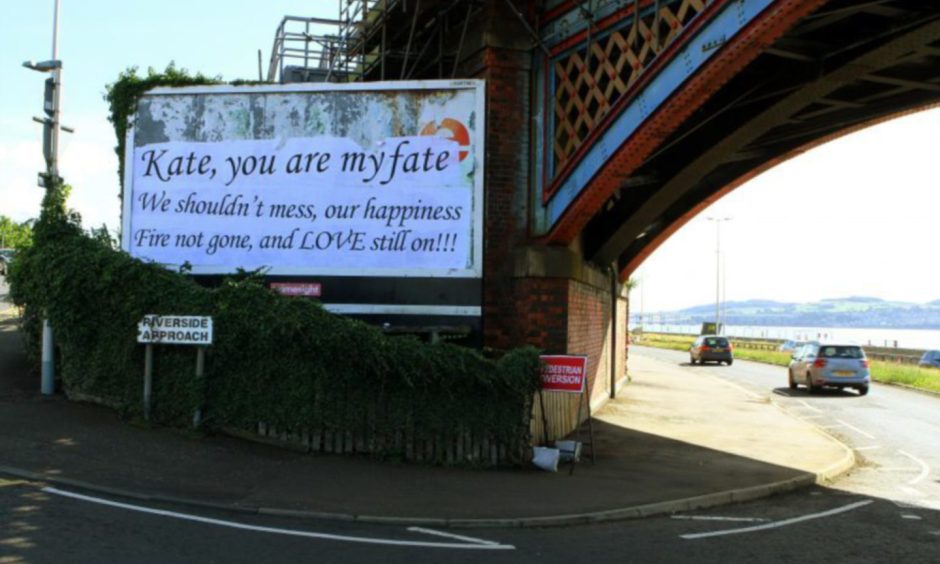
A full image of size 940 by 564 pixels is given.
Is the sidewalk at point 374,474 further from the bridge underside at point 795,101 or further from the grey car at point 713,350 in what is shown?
the grey car at point 713,350

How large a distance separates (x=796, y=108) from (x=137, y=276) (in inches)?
418

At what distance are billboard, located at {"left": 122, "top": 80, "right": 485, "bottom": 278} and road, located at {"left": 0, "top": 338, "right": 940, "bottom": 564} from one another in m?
6.12

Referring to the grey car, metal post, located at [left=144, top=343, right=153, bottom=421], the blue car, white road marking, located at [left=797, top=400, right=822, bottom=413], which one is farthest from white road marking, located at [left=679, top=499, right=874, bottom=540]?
the blue car

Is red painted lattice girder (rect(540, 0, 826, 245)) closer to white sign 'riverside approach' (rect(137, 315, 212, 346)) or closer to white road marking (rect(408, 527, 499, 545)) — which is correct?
white sign 'riverside approach' (rect(137, 315, 212, 346))

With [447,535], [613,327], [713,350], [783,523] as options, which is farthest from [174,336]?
[713,350]

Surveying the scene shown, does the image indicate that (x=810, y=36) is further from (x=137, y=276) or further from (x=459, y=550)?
(x=137, y=276)

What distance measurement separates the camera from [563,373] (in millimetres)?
10914

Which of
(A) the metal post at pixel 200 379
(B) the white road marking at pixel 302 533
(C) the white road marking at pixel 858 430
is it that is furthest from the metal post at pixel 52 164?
(C) the white road marking at pixel 858 430

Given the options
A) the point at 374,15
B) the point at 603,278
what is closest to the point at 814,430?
the point at 603,278

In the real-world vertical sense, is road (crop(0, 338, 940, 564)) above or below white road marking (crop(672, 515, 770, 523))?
above

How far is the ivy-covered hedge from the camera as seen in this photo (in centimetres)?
1049

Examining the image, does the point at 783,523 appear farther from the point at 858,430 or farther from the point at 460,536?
the point at 858,430

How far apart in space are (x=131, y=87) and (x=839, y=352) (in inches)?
868

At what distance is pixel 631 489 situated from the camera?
372 inches
